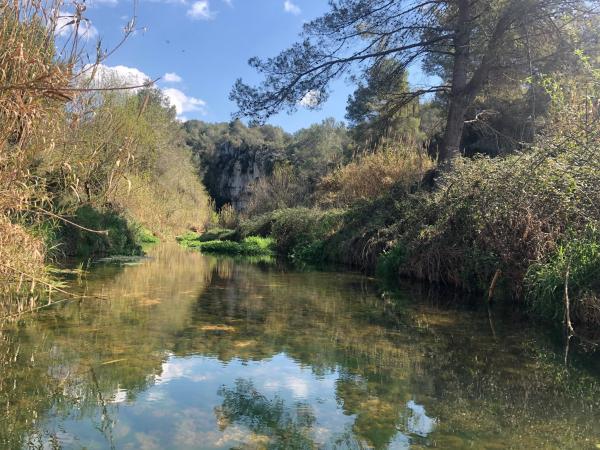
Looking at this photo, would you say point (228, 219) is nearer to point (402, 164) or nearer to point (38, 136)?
point (402, 164)

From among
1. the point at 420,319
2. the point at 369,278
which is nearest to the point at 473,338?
Answer: the point at 420,319

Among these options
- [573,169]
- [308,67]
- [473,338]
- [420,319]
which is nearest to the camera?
[473,338]

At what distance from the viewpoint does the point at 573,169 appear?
6.35m

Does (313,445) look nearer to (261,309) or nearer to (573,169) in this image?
(261,309)

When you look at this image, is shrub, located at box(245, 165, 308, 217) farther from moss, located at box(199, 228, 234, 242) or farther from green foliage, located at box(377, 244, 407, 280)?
green foliage, located at box(377, 244, 407, 280)

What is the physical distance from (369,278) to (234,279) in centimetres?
322

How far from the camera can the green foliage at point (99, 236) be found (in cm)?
1337

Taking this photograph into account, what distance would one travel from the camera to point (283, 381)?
4.05 meters

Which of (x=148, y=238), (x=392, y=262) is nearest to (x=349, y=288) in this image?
(x=392, y=262)

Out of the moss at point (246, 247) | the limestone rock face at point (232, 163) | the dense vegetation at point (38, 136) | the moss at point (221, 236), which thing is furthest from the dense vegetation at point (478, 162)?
the limestone rock face at point (232, 163)

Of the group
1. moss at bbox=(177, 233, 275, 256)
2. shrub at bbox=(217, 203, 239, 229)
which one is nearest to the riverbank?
moss at bbox=(177, 233, 275, 256)

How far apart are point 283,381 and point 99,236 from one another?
1188cm

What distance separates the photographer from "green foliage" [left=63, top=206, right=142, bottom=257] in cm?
1337

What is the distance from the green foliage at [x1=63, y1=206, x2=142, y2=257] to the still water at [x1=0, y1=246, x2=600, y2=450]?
7.04m
